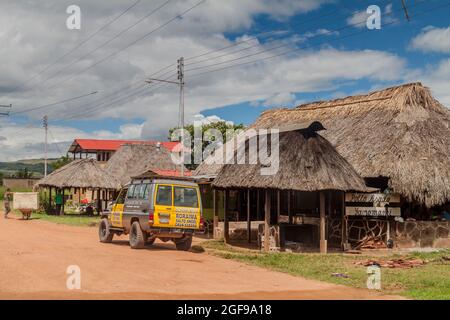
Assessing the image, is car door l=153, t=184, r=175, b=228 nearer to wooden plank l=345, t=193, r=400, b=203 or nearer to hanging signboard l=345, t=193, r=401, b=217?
hanging signboard l=345, t=193, r=401, b=217

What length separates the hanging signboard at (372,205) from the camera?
21.8 metres

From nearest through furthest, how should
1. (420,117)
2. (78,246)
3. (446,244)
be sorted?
(78,246), (446,244), (420,117)

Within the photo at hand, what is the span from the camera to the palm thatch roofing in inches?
832

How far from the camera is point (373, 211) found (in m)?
22.2

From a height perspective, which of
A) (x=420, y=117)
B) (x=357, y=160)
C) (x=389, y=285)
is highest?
(x=420, y=117)

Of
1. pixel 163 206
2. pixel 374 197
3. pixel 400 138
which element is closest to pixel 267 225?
pixel 163 206

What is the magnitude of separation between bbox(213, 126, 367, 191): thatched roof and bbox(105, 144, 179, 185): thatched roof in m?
26.8

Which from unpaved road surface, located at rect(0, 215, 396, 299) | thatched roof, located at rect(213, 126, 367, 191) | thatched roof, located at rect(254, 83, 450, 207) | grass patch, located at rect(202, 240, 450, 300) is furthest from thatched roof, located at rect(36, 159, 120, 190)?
unpaved road surface, located at rect(0, 215, 396, 299)

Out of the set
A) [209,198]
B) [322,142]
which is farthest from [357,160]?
[209,198]

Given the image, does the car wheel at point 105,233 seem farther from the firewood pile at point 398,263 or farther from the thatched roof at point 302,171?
the firewood pile at point 398,263
